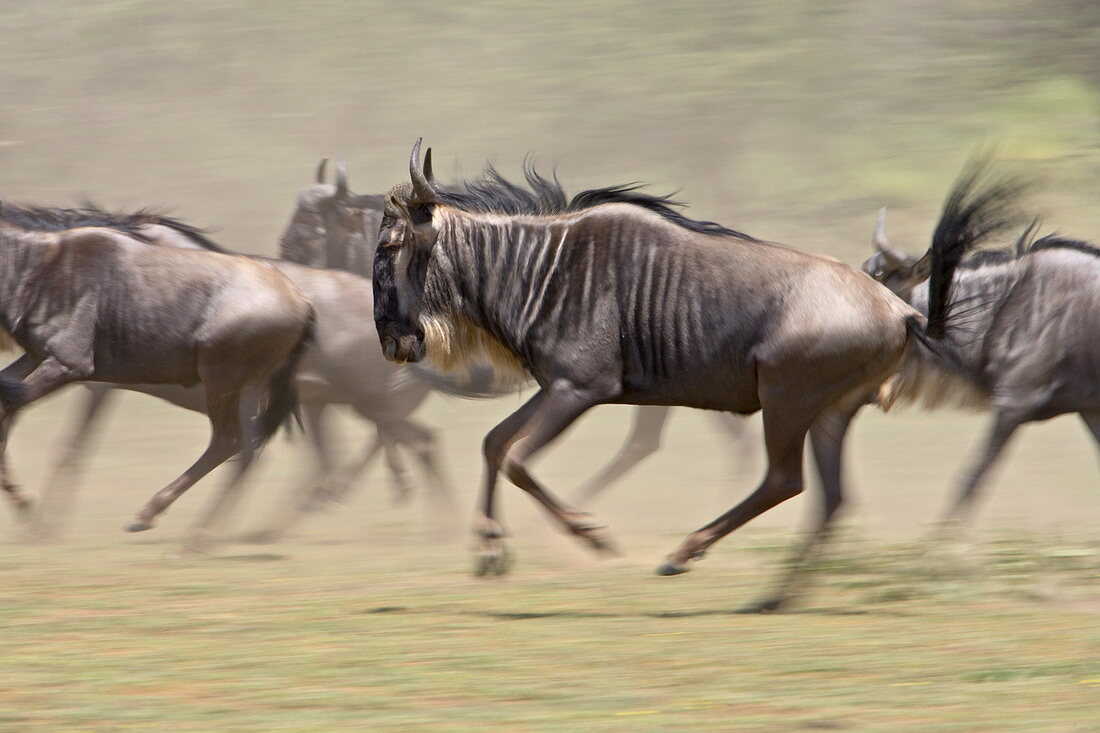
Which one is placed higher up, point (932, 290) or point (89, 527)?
point (932, 290)

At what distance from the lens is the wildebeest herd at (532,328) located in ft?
22.5

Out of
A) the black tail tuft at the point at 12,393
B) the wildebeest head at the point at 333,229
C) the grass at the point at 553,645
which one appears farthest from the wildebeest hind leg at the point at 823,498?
the wildebeest head at the point at 333,229

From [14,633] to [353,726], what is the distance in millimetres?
2200

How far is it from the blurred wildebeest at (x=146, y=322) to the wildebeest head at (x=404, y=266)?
221 centimetres

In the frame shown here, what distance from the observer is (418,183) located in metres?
7.27

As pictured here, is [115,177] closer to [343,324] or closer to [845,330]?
[343,324]

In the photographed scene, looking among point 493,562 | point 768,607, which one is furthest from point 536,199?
point 768,607

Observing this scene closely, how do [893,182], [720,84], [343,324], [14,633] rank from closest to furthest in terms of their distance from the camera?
[14,633], [343,324], [893,182], [720,84]

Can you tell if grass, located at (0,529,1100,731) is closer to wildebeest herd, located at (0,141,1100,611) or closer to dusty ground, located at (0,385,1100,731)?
dusty ground, located at (0,385,1100,731)

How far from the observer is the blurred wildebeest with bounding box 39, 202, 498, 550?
1029cm

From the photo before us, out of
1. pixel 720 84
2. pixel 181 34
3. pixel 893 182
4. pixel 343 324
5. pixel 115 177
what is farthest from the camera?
pixel 181 34

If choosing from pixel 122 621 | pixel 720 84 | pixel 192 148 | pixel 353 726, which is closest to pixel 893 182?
pixel 720 84

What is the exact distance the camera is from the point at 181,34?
104 ft

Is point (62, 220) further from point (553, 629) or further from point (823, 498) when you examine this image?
point (823, 498)
